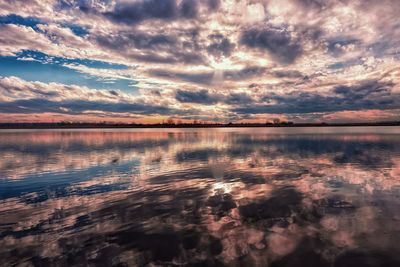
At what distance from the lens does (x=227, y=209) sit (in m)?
14.0

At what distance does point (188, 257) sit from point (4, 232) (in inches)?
338

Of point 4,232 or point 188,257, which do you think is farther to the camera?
point 4,232

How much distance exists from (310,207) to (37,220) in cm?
1451

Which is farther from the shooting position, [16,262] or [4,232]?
[4,232]

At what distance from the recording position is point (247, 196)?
648 inches

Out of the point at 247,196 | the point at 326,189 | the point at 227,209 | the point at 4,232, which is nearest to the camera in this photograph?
the point at 4,232

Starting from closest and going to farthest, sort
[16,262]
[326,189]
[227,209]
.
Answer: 1. [16,262]
2. [227,209]
3. [326,189]

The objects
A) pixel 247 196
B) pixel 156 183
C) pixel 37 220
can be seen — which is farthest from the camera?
pixel 156 183

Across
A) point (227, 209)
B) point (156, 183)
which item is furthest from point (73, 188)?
point (227, 209)

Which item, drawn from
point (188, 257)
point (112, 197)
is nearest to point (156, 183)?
point (112, 197)

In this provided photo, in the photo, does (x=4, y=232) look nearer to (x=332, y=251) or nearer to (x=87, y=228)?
(x=87, y=228)

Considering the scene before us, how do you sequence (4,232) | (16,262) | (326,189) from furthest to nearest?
(326,189) < (4,232) < (16,262)

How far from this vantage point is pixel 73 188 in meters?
19.2

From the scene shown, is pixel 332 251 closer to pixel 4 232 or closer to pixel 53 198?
pixel 4 232
